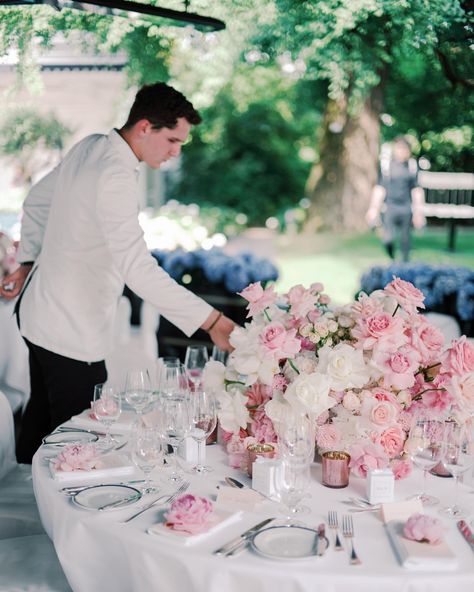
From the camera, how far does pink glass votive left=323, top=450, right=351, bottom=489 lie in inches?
74.5

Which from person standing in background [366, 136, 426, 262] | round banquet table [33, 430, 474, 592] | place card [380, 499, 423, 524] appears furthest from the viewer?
person standing in background [366, 136, 426, 262]

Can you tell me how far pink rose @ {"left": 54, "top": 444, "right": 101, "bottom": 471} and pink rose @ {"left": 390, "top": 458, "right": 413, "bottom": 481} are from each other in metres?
0.73

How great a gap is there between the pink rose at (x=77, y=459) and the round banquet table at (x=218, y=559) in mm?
57

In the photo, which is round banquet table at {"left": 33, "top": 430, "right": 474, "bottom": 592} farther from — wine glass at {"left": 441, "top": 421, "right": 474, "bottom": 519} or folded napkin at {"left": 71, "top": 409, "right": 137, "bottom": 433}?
folded napkin at {"left": 71, "top": 409, "right": 137, "bottom": 433}

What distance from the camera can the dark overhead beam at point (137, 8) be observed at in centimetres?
299

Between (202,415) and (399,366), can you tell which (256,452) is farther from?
(399,366)

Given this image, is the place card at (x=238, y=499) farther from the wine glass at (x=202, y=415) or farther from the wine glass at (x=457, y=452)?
the wine glass at (x=457, y=452)

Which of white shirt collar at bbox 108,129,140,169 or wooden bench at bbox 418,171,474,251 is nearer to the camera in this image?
white shirt collar at bbox 108,129,140,169

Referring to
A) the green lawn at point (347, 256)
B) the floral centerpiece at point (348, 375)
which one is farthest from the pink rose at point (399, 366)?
the green lawn at point (347, 256)

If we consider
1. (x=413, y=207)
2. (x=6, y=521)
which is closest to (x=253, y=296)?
(x=6, y=521)

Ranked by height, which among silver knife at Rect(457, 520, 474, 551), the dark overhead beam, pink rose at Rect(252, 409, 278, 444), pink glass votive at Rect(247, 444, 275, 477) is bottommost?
silver knife at Rect(457, 520, 474, 551)

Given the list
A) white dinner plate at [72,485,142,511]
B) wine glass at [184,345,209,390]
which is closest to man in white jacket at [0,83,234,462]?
wine glass at [184,345,209,390]

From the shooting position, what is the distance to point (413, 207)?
9352mm

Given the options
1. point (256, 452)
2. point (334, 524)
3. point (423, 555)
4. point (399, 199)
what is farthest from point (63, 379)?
point (399, 199)
